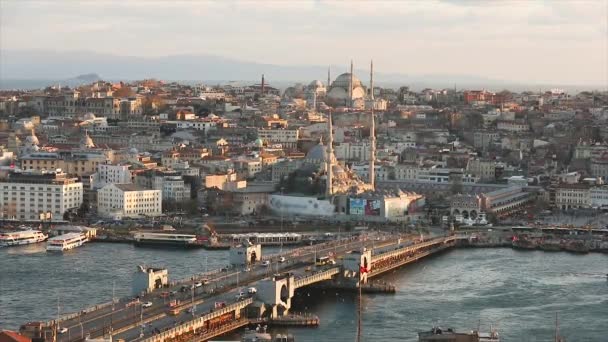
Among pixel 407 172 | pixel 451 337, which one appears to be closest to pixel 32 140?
pixel 407 172

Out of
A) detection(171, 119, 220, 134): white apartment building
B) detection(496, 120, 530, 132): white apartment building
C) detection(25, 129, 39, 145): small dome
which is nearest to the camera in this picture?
detection(25, 129, 39, 145): small dome

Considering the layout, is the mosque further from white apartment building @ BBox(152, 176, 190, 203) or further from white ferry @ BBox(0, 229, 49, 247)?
white ferry @ BBox(0, 229, 49, 247)

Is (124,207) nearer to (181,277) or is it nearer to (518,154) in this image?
(181,277)

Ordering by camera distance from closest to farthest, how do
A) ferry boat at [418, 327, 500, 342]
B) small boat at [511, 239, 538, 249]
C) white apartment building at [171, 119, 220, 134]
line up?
ferry boat at [418, 327, 500, 342] → small boat at [511, 239, 538, 249] → white apartment building at [171, 119, 220, 134]

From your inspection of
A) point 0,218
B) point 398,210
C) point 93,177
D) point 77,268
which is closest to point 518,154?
point 398,210

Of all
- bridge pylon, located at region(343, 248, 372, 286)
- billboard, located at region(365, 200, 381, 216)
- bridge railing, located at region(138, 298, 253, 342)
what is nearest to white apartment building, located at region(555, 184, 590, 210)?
billboard, located at region(365, 200, 381, 216)

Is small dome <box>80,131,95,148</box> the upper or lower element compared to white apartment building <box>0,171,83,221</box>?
upper

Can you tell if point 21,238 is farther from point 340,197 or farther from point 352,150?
point 352,150
